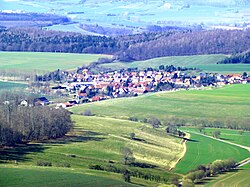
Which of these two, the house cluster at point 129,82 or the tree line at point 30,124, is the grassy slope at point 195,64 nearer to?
the house cluster at point 129,82

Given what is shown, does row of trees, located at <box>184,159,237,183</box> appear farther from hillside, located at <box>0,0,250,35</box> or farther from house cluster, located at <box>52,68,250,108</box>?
hillside, located at <box>0,0,250,35</box>

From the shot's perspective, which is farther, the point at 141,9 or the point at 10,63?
the point at 141,9

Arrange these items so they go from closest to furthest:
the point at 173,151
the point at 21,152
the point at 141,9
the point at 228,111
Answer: the point at 21,152 → the point at 173,151 → the point at 228,111 → the point at 141,9

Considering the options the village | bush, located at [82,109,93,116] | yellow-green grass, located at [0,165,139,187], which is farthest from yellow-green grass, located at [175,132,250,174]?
the village

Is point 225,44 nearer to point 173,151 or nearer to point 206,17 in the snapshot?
point 173,151

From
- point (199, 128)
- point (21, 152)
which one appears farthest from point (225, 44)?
point (21, 152)

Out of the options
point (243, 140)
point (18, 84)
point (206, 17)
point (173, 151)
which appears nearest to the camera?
point (173, 151)
